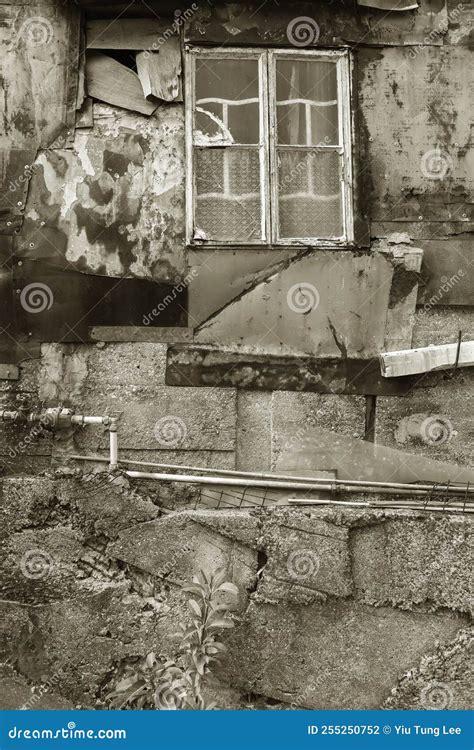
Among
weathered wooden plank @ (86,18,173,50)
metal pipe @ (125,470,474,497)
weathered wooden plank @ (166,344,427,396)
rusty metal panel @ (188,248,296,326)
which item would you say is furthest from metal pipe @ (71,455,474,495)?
weathered wooden plank @ (86,18,173,50)

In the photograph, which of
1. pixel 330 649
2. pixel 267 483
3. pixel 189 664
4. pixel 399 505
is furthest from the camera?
pixel 267 483

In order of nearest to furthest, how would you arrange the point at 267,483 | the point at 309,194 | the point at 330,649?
the point at 330,649 → the point at 267,483 → the point at 309,194

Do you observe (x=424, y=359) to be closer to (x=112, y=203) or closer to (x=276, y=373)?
(x=276, y=373)

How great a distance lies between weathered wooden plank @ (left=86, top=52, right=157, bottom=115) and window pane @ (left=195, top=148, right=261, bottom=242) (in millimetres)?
564

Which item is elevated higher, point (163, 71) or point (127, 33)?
point (127, 33)

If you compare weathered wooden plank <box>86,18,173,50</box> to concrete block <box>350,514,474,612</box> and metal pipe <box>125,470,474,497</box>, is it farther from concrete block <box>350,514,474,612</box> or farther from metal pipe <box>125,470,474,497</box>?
concrete block <box>350,514,474,612</box>

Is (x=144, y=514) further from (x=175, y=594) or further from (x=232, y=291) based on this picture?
(x=232, y=291)

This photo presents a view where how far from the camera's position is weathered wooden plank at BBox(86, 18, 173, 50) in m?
7.51

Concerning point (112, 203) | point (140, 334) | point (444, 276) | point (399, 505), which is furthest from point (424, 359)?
point (112, 203)

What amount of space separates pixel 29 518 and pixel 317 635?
7.05 feet

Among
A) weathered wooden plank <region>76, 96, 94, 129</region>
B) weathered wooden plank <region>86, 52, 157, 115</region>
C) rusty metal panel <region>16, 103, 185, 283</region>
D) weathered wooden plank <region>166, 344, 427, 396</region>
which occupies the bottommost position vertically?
weathered wooden plank <region>166, 344, 427, 396</region>

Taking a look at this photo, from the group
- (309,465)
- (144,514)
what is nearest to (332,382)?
(309,465)

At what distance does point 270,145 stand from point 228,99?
0.47 meters

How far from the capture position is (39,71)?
748 centimetres
